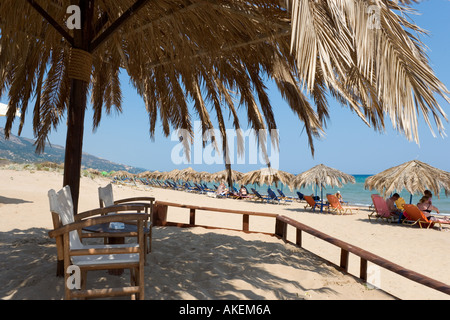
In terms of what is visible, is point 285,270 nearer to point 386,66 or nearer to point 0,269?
point 386,66

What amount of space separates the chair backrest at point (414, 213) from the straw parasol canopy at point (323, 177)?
4680 millimetres

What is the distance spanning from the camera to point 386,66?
4.85ft

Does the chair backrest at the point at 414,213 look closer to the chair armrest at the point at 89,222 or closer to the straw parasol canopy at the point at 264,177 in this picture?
the chair armrest at the point at 89,222

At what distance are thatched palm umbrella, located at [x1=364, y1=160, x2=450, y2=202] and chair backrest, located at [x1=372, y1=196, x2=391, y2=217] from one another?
16.4 inches

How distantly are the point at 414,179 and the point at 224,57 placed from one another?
28.4 ft

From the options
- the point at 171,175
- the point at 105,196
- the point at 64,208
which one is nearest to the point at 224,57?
the point at 105,196

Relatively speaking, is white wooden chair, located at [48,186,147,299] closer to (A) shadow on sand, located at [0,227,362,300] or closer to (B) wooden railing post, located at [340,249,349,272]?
(A) shadow on sand, located at [0,227,362,300]

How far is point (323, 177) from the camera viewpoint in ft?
44.7

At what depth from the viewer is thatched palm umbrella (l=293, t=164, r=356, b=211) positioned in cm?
1356

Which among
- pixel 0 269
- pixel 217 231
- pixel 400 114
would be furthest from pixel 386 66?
pixel 217 231

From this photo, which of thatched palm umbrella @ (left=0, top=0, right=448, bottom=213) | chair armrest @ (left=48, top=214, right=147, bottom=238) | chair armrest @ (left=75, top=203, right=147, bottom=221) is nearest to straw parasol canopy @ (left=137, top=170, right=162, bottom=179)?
thatched palm umbrella @ (left=0, top=0, right=448, bottom=213)

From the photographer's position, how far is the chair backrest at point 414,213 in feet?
27.5

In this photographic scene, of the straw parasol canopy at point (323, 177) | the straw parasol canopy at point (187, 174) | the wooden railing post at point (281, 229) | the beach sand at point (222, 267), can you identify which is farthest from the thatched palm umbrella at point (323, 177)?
the straw parasol canopy at point (187, 174)
